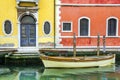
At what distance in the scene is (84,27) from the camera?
21469 mm

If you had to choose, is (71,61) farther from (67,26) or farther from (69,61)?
(67,26)

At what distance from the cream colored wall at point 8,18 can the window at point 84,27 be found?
342 cm

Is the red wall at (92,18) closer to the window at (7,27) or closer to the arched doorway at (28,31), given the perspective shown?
the arched doorway at (28,31)

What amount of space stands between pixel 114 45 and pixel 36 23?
14.1ft

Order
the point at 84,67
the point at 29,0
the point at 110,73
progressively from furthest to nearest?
the point at 29,0 → the point at 84,67 → the point at 110,73

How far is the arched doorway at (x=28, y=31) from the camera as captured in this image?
833 inches

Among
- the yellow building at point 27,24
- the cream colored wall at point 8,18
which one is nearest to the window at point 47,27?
the yellow building at point 27,24

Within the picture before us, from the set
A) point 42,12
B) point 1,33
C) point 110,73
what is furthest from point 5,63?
point 110,73

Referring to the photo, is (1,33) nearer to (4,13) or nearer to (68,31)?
(4,13)

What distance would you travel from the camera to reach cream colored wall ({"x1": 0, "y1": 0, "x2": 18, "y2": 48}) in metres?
20.8

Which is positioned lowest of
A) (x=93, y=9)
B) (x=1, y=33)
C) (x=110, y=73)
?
(x=110, y=73)

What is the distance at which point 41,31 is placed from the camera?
21.1 meters

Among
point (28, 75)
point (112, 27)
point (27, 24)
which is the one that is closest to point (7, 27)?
point (27, 24)

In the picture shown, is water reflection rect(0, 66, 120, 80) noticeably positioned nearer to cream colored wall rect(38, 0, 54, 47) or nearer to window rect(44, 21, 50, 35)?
cream colored wall rect(38, 0, 54, 47)
